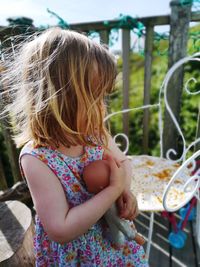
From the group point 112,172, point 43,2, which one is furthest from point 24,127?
point 43,2

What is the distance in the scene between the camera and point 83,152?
2.68 ft

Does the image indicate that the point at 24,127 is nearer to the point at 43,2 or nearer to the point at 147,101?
the point at 43,2

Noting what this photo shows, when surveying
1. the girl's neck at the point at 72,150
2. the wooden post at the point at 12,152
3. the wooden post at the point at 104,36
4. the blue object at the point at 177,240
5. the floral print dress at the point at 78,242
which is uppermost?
the wooden post at the point at 104,36

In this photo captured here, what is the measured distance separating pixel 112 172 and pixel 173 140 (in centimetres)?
110

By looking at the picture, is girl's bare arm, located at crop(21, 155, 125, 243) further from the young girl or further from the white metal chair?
the white metal chair

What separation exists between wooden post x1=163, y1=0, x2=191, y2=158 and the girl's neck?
982mm

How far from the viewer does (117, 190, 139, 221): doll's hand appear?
2.58 feet

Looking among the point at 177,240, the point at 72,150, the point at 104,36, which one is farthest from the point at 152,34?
the point at 177,240

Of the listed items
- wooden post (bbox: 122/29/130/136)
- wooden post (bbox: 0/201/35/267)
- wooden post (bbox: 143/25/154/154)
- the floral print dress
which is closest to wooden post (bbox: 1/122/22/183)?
wooden post (bbox: 0/201/35/267)

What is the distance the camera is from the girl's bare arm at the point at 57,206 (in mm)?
684

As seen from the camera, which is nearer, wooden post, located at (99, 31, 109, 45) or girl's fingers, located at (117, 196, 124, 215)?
girl's fingers, located at (117, 196, 124, 215)

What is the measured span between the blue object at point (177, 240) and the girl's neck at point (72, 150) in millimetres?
1005

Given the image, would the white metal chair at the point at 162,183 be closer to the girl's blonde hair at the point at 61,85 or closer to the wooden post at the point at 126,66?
the wooden post at the point at 126,66

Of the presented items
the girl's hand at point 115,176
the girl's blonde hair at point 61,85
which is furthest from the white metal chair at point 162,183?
the girl's blonde hair at point 61,85
